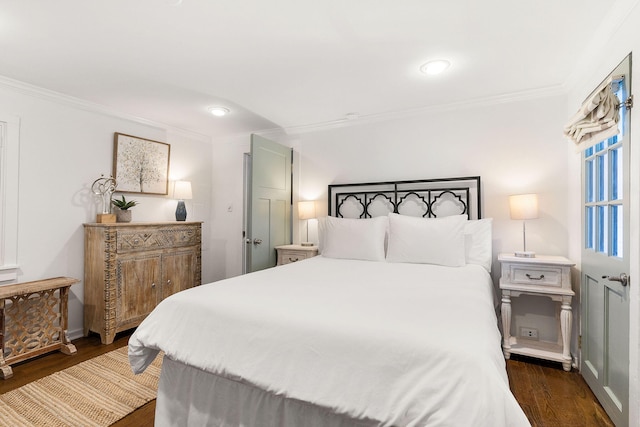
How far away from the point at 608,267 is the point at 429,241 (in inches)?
45.3

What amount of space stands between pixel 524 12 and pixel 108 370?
12.5ft

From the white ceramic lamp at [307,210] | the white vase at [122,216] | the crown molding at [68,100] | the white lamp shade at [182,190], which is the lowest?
the white vase at [122,216]

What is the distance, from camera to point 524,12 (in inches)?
72.7

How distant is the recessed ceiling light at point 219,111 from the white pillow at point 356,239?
1731 mm

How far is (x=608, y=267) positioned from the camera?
1956mm

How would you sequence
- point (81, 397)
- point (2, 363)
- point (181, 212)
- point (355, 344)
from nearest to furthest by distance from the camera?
point (355, 344) → point (81, 397) → point (2, 363) → point (181, 212)

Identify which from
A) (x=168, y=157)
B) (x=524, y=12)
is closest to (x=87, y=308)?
(x=168, y=157)

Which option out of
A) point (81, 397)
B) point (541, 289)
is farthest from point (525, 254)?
point (81, 397)

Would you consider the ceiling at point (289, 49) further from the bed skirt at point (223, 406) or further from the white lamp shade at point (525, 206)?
the bed skirt at point (223, 406)

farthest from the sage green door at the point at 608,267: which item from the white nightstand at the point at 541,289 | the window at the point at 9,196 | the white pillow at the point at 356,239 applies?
the window at the point at 9,196

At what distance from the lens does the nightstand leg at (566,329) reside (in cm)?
253

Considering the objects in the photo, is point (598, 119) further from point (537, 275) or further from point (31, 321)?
point (31, 321)

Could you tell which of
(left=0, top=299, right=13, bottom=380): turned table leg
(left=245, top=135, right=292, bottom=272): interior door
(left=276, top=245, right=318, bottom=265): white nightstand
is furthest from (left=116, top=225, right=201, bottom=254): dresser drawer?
(left=276, top=245, right=318, bottom=265): white nightstand

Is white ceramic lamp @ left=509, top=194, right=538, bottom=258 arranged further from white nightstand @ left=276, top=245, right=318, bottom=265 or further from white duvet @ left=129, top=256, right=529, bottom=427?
white nightstand @ left=276, top=245, right=318, bottom=265
